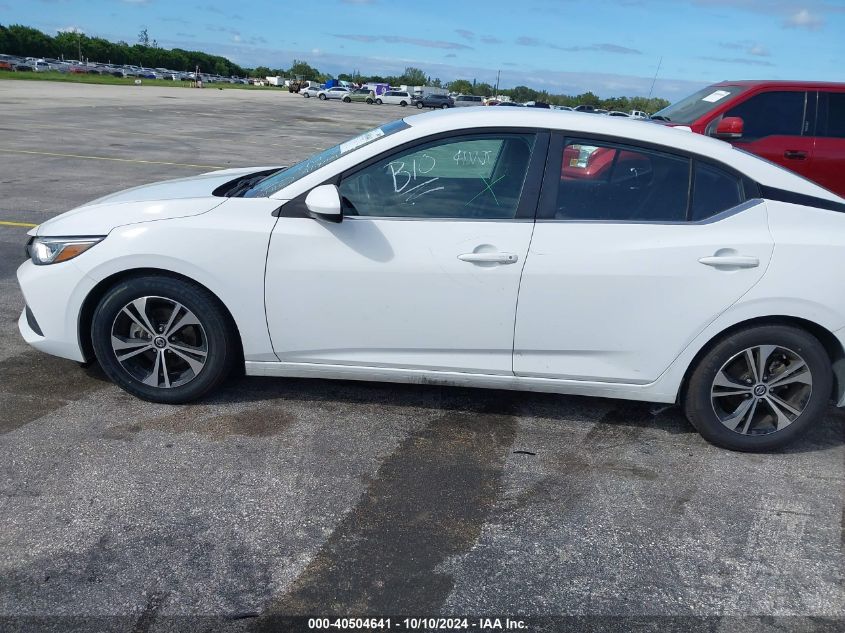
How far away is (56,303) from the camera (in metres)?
3.82

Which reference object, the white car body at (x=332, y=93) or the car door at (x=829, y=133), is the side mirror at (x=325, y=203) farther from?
the white car body at (x=332, y=93)

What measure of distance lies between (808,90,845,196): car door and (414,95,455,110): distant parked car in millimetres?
59974

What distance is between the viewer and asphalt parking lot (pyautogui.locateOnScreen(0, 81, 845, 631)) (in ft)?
8.62

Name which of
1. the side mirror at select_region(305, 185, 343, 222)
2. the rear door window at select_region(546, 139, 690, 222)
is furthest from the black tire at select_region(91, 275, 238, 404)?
the rear door window at select_region(546, 139, 690, 222)

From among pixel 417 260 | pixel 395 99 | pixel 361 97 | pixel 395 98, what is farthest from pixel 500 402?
pixel 361 97

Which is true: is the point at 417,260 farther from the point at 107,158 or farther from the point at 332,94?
the point at 332,94

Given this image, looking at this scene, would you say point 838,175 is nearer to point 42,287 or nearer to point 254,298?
point 254,298

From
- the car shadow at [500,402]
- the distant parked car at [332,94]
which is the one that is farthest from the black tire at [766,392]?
the distant parked car at [332,94]

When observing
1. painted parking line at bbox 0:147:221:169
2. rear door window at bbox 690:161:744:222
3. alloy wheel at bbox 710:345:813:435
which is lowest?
alloy wheel at bbox 710:345:813:435

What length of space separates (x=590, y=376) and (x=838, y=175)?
5.29m

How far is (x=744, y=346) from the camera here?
3684mm

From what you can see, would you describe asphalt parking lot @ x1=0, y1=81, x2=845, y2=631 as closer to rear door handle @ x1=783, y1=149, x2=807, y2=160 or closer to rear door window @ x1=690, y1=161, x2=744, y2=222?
rear door window @ x1=690, y1=161, x2=744, y2=222

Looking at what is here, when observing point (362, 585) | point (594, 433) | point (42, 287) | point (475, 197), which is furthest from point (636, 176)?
point (42, 287)

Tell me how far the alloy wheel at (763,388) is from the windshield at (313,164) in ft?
7.09
